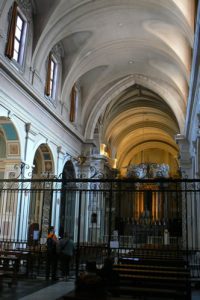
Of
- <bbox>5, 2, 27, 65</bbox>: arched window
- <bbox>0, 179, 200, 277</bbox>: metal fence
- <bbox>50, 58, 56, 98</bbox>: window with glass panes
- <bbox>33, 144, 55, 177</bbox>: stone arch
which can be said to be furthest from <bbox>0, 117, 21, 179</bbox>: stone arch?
<bbox>50, 58, 56, 98</bbox>: window with glass panes

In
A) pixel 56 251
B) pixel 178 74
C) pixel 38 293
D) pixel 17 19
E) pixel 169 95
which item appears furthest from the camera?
pixel 169 95

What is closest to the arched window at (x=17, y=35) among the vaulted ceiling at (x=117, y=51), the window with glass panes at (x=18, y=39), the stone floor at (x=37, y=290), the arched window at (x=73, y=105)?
the window with glass panes at (x=18, y=39)

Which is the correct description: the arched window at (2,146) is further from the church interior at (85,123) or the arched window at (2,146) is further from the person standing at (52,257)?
the person standing at (52,257)

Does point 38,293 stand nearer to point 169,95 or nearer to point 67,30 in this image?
point 67,30

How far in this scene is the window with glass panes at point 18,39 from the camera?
14.6 m

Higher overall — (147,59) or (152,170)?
(147,59)

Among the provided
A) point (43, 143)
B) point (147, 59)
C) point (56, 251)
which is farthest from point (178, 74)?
point (56, 251)

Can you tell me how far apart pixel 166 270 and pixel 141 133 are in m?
28.4

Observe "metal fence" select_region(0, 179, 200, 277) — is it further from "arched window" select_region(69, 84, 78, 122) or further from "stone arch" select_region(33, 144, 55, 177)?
"arched window" select_region(69, 84, 78, 122)

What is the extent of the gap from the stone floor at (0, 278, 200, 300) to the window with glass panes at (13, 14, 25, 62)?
28.4 ft

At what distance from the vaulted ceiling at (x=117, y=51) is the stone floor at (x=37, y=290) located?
925 centimetres

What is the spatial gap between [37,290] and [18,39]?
10.00 metres

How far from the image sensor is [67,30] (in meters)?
16.6

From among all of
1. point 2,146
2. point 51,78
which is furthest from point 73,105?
point 2,146
